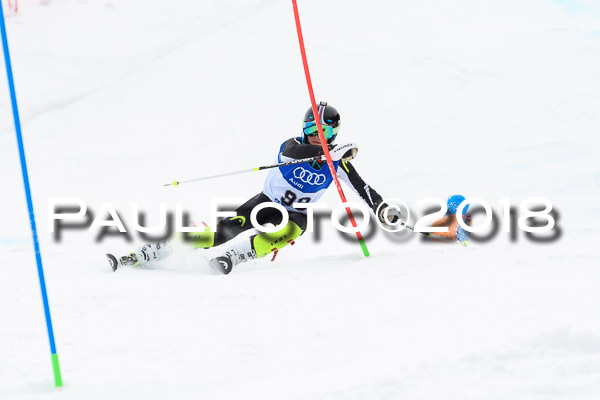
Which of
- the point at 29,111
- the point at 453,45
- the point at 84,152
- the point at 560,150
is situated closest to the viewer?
the point at 560,150

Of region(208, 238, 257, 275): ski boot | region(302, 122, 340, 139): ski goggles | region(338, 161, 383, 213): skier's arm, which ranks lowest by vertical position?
region(208, 238, 257, 275): ski boot

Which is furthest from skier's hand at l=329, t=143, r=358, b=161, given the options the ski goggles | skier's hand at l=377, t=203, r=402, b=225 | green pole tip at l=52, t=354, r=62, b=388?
green pole tip at l=52, t=354, r=62, b=388

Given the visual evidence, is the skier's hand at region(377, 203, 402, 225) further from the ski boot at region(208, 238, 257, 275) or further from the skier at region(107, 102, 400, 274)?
the ski boot at region(208, 238, 257, 275)

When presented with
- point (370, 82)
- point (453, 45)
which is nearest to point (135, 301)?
point (370, 82)

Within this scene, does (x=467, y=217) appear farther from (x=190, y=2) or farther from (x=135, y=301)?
(x=190, y=2)

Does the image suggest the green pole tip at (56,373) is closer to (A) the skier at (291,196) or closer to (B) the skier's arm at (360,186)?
(A) the skier at (291,196)

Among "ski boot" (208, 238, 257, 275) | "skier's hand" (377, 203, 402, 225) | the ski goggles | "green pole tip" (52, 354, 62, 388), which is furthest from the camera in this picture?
the ski goggles

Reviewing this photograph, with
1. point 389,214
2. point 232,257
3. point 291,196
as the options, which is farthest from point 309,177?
point 232,257

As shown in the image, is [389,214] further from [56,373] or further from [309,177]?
[56,373]

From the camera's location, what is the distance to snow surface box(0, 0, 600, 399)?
227 cm

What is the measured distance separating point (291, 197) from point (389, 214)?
0.64 metres

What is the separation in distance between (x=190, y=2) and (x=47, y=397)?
12.5 meters

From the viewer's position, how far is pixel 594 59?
11078 millimetres

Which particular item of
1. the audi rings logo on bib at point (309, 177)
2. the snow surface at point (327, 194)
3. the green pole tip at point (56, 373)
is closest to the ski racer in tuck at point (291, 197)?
the audi rings logo on bib at point (309, 177)
